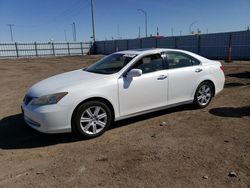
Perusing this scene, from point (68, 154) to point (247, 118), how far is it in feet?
→ 12.1

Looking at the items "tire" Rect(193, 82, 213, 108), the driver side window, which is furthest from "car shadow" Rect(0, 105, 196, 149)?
the driver side window

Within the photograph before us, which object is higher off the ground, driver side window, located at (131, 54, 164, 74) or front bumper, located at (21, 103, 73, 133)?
driver side window, located at (131, 54, 164, 74)

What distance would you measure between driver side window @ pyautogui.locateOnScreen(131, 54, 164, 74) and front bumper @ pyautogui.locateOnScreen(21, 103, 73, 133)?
1.69 metres

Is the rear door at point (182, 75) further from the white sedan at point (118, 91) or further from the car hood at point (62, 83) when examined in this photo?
the car hood at point (62, 83)

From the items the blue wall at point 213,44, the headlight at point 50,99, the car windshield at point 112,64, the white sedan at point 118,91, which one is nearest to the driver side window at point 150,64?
Answer: the white sedan at point 118,91

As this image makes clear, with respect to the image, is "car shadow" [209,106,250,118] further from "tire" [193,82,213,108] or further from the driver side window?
the driver side window

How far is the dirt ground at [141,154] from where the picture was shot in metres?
3.60

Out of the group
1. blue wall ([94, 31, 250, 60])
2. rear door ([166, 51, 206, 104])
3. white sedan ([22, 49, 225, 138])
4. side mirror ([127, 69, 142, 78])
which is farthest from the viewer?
blue wall ([94, 31, 250, 60])

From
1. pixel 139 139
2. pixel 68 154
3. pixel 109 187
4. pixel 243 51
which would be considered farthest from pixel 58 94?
pixel 243 51

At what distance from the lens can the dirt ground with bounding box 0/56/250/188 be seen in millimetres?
3600

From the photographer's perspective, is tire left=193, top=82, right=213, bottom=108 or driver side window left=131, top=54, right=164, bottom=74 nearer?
driver side window left=131, top=54, right=164, bottom=74

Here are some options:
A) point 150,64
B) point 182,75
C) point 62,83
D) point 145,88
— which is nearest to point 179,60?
point 182,75

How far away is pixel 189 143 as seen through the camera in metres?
4.64

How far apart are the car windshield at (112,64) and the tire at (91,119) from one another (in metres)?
0.84
